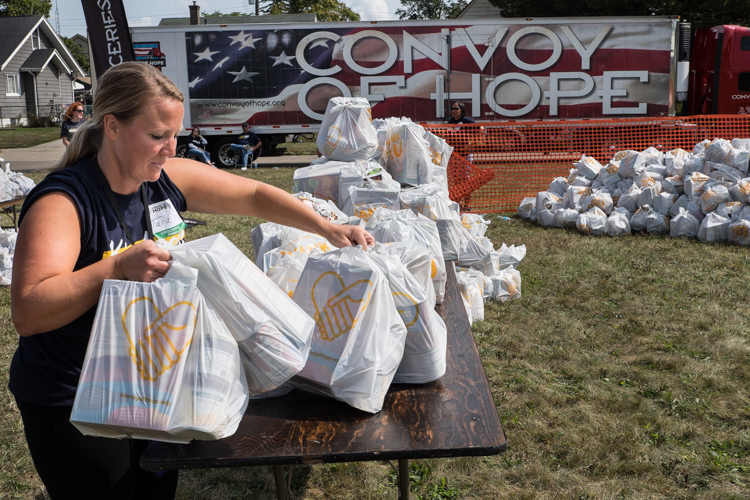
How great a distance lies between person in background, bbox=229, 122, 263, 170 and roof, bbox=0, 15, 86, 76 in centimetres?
2726

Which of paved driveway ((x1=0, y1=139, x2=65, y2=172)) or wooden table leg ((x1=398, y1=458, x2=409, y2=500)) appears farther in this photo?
paved driveway ((x1=0, y1=139, x2=65, y2=172))

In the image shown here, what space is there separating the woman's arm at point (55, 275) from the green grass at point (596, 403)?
6.05ft

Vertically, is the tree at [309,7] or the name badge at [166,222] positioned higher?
the tree at [309,7]

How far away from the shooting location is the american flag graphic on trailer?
47.6 feet

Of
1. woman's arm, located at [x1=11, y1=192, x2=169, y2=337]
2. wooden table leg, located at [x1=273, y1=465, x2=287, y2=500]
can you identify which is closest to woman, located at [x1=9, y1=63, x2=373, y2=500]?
woman's arm, located at [x1=11, y1=192, x2=169, y2=337]

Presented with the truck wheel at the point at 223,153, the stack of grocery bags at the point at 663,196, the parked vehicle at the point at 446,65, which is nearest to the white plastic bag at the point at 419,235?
the stack of grocery bags at the point at 663,196

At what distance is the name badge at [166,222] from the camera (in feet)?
5.81

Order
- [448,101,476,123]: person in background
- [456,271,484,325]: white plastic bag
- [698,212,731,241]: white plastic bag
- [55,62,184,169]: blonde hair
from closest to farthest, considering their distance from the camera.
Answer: [55,62,184,169]: blonde hair → [456,271,484,325]: white plastic bag → [698,212,731,241]: white plastic bag → [448,101,476,123]: person in background

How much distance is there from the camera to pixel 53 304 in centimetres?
136

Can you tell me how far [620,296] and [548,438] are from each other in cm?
254

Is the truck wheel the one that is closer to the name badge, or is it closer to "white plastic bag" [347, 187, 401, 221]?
"white plastic bag" [347, 187, 401, 221]

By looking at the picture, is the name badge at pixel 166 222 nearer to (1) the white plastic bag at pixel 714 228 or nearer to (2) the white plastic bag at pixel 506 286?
(2) the white plastic bag at pixel 506 286

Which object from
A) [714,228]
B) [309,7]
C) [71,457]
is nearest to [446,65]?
[714,228]

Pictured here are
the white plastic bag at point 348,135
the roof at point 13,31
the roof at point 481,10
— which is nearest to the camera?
the white plastic bag at point 348,135
